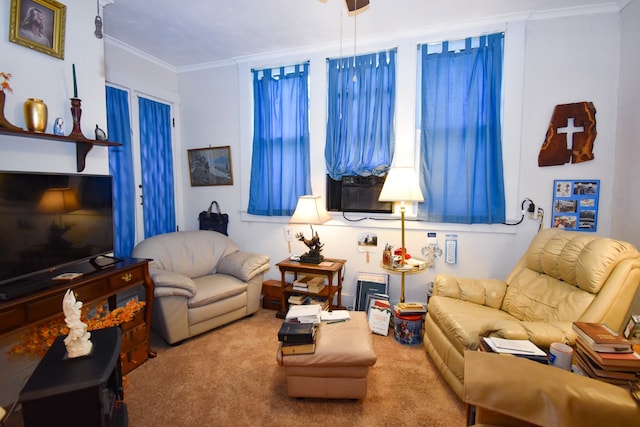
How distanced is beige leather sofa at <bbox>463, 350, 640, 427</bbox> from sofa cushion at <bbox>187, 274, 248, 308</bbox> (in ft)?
7.47

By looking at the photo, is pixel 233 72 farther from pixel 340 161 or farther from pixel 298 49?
pixel 340 161

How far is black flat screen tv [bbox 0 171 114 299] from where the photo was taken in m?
1.76

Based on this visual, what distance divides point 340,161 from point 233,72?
6.00ft

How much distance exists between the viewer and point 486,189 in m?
2.91

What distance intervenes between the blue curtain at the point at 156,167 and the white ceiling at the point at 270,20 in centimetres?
70

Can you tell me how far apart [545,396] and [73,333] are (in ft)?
6.46

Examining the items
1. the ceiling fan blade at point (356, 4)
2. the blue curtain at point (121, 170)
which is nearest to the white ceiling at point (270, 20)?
the blue curtain at point (121, 170)

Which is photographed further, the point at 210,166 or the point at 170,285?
the point at 210,166

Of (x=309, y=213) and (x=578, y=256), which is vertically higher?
(x=309, y=213)

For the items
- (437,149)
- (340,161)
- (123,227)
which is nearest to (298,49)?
(340,161)

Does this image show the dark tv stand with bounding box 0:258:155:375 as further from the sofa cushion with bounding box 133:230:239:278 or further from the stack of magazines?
the stack of magazines

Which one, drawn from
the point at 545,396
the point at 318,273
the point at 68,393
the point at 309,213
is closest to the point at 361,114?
the point at 309,213

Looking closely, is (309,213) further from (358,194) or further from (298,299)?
(298,299)

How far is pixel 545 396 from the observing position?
3.66ft
